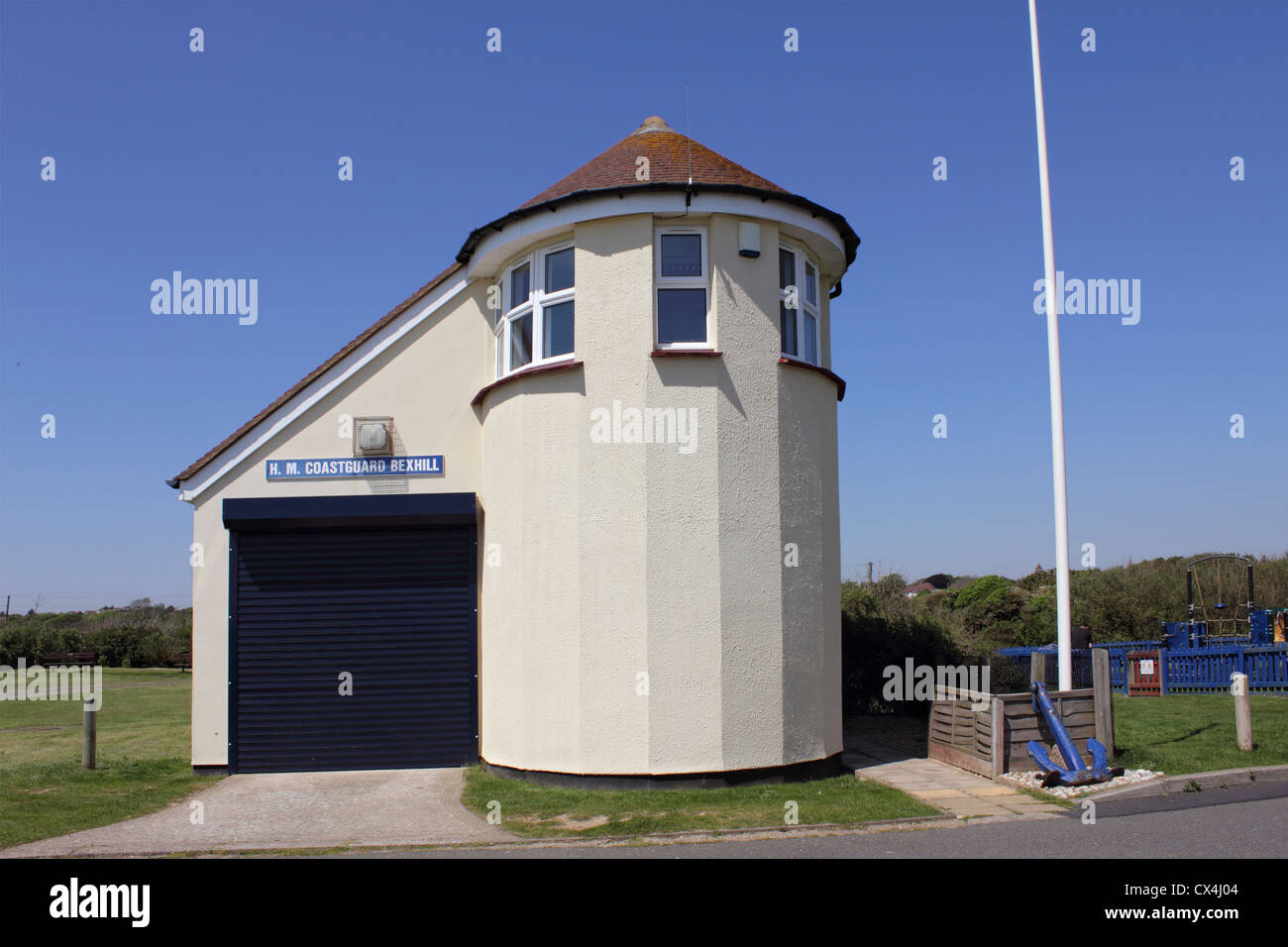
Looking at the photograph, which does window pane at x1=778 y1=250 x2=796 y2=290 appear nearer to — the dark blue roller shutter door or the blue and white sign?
the blue and white sign

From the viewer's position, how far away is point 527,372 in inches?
458

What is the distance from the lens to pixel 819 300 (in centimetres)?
1284

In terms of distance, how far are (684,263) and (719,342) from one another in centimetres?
107

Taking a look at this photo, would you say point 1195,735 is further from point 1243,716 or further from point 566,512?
point 566,512

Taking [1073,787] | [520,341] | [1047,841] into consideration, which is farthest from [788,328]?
[1047,841]

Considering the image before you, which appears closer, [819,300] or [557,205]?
[557,205]

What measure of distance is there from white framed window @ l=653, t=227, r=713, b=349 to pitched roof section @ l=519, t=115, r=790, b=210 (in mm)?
670

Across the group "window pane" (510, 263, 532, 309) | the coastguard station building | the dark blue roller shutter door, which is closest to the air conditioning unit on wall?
the coastguard station building

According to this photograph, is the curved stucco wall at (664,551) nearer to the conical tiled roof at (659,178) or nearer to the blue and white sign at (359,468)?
the conical tiled roof at (659,178)

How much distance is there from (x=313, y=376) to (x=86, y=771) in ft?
20.5

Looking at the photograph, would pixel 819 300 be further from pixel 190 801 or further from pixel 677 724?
pixel 190 801
